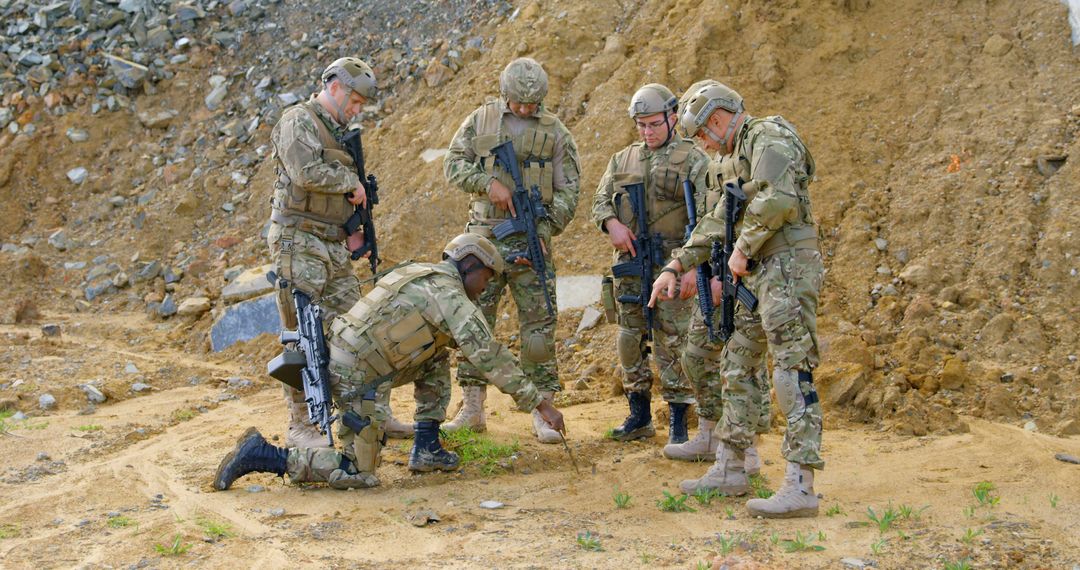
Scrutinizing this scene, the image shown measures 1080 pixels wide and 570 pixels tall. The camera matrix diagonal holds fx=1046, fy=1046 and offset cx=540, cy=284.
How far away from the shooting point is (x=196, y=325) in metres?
11.3

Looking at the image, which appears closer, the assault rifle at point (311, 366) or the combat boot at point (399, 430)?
the assault rifle at point (311, 366)

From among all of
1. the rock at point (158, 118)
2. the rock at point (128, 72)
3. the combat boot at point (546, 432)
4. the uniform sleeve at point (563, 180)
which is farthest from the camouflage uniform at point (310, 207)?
the rock at point (128, 72)

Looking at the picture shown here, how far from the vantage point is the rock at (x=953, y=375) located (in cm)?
775

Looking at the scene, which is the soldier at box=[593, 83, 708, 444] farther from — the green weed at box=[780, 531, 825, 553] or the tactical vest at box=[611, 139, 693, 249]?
the green weed at box=[780, 531, 825, 553]

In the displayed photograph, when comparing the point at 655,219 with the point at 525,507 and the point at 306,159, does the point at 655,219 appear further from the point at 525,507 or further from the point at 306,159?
the point at 306,159

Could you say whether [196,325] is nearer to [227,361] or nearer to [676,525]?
[227,361]

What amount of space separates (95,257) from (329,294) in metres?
7.36

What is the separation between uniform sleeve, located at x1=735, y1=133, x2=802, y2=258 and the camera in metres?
5.34

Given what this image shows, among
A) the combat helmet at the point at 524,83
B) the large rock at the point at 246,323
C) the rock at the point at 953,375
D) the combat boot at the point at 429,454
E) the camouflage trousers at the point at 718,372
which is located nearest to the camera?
the camouflage trousers at the point at 718,372

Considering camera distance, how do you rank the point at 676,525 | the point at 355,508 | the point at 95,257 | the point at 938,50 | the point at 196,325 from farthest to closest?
the point at 95,257 → the point at 196,325 → the point at 938,50 → the point at 355,508 → the point at 676,525

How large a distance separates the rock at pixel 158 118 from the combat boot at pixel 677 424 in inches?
407

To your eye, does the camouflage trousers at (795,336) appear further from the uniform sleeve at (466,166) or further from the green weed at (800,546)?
the uniform sleeve at (466,166)

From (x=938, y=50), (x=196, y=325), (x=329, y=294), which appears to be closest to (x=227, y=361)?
(x=196, y=325)

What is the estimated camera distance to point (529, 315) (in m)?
7.39
